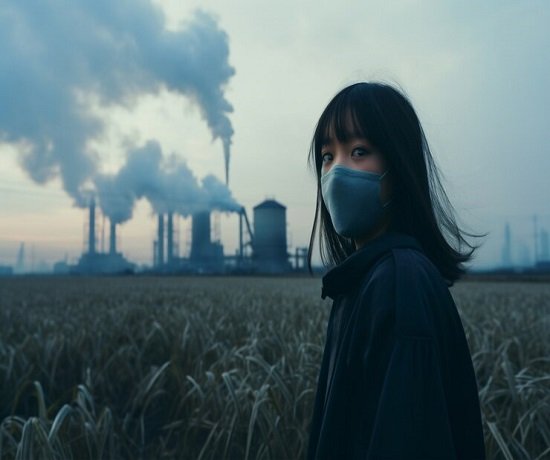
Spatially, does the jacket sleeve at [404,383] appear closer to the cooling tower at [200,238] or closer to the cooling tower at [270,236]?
the cooling tower at [270,236]

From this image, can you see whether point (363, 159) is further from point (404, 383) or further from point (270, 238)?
point (270, 238)

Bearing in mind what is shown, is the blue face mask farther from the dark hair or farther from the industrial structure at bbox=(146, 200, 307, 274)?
the industrial structure at bbox=(146, 200, 307, 274)

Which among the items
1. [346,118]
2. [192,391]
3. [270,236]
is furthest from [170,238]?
[346,118]

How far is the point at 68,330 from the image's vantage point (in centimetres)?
408

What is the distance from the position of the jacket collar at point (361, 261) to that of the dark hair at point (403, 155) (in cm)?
9

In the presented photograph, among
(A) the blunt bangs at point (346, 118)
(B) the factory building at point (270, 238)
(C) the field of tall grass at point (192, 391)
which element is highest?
(B) the factory building at point (270, 238)

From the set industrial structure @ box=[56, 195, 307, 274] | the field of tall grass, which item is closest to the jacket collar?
the field of tall grass

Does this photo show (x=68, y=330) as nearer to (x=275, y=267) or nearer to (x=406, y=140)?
(x=406, y=140)

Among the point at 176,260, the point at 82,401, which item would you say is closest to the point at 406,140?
the point at 82,401

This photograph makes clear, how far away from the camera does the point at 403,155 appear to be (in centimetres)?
91

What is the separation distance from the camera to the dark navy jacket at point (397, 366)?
64 cm

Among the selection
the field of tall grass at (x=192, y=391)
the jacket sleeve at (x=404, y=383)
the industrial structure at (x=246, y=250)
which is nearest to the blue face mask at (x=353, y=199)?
the jacket sleeve at (x=404, y=383)

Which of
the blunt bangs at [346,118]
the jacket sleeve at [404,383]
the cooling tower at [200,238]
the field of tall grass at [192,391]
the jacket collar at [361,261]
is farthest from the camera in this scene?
the cooling tower at [200,238]

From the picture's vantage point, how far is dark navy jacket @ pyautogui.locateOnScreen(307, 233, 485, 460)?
2.11 ft
